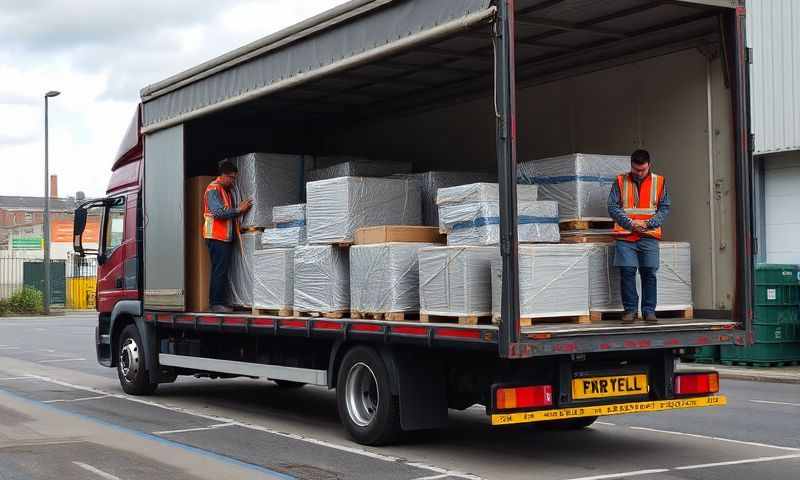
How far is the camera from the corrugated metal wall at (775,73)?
20.2 meters

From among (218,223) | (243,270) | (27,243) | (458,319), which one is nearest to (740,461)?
(458,319)

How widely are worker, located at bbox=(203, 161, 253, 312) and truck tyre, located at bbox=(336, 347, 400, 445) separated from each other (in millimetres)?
2871

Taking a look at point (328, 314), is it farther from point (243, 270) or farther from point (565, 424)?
point (565, 424)

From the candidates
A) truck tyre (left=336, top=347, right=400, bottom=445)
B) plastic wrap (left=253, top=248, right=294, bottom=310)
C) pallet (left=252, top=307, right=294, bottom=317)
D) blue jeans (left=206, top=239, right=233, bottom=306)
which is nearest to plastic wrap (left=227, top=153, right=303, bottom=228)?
blue jeans (left=206, top=239, right=233, bottom=306)

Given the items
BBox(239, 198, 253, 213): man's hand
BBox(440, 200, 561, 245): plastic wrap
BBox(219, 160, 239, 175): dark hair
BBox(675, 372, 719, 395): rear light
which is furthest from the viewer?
BBox(219, 160, 239, 175): dark hair

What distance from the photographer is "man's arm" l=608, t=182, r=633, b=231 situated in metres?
8.26

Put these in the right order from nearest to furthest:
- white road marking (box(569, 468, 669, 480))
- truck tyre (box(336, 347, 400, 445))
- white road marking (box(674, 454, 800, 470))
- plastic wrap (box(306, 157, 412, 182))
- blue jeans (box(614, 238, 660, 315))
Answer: white road marking (box(569, 468, 669, 480)), white road marking (box(674, 454, 800, 470)), blue jeans (box(614, 238, 660, 315)), truck tyre (box(336, 347, 400, 445)), plastic wrap (box(306, 157, 412, 182))

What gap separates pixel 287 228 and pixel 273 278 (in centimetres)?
53

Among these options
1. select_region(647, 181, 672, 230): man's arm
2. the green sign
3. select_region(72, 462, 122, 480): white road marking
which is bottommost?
select_region(72, 462, 122, 480): white road marking

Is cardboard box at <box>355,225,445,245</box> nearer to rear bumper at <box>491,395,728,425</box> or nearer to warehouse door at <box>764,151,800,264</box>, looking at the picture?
rear bumper at <box>491,395,728,425</box>

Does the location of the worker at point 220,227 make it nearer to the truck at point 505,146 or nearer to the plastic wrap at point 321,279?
the truck at point 505,146

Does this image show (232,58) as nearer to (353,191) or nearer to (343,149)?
(353,191)

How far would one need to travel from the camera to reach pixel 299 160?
11.8 metres

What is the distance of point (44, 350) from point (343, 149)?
1138 cm
